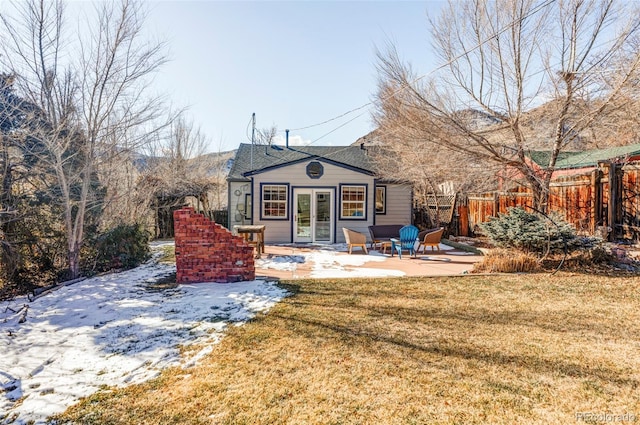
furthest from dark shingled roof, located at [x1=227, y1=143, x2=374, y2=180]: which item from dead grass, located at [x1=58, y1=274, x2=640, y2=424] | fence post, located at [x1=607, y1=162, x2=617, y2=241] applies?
dead grass, located at [x1=58, y1=274, x2=640, y2=424]

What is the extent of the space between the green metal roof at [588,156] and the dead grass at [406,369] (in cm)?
713

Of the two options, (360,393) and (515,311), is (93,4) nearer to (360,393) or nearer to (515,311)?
(360,393)

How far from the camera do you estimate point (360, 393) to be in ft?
8.81

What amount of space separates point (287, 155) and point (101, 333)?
1128 cm

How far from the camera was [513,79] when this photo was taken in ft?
25.3

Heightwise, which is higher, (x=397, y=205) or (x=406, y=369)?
(x=397, y=205)

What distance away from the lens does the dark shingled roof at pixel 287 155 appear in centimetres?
1346

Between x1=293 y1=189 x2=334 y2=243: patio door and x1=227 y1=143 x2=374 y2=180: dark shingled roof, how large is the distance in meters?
1.92

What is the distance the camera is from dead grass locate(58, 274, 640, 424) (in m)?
2.47

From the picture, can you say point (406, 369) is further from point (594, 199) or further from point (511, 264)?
point (594, 199)

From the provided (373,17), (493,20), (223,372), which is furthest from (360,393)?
(373,17)

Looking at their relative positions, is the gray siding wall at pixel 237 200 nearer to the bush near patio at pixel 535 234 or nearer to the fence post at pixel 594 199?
the bush near patio at pixel 535 234

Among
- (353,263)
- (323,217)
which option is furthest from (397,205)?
(353,263)

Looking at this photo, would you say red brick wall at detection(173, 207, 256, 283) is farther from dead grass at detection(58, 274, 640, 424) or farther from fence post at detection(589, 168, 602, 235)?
fence post at detection(589, 168, 602, 235)
